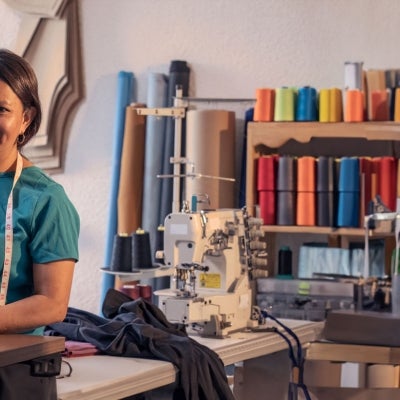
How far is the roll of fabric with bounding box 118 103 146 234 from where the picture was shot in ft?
16.4

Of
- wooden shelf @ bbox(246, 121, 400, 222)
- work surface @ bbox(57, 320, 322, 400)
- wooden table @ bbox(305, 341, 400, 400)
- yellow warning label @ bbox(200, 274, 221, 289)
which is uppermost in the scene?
wooden shelf @ bbox(246, 121, 400, 222)

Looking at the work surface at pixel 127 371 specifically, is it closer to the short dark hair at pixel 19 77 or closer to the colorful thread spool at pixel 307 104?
the short dark hair at pixel 19 77

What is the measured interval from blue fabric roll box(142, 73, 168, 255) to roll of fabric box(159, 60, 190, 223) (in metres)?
0.02

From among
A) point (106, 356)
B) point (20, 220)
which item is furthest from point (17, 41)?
point (20, 220)

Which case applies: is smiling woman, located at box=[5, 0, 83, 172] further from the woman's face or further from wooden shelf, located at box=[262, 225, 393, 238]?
the woman's face

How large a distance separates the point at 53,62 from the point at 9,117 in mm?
3397

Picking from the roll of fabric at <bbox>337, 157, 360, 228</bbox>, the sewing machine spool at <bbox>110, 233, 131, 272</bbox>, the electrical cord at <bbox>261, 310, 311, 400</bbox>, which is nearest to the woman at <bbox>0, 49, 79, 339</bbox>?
the electrical cord at <bbox>261, 310, 311, 400</bbox>

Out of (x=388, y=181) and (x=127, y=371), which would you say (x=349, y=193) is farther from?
(x=127, y=371)

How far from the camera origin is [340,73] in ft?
15.9

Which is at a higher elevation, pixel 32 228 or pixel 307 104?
pixel 307 104

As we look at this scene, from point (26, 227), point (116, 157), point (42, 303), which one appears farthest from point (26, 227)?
point (116, 157)

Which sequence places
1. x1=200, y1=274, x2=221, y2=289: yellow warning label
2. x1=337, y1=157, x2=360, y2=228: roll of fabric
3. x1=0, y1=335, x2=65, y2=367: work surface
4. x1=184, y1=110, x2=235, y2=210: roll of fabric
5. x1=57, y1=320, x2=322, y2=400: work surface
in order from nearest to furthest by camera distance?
x1=0, y1=335, x2=65, y2=367: work surface → x1=57, y1=320, x2=322, y2=400: work surface → x1=200, y1=274, x2=221, y2=289: yellow warning label → x1=337, y1=157, x2=360, y2=228: roll of fabric → x1=184, y1=110, x2=235, y2=210: roll of fabric

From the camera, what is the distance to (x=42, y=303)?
192 cm

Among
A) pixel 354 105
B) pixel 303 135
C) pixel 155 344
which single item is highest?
pixel 354 105
